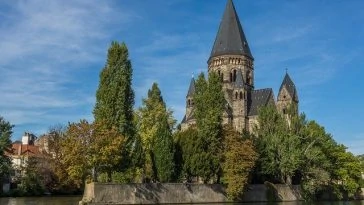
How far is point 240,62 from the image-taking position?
10656 cm

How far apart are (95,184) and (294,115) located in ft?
113

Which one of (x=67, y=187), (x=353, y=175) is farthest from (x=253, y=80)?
(x=67, y=187)

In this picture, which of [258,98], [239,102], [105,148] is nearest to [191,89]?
[239,102]

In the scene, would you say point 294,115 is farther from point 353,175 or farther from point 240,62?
point 240,62

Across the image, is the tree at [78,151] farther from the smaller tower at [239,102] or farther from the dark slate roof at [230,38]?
the dark slate roof at [230,38]

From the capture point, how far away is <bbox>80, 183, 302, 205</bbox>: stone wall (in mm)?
47656

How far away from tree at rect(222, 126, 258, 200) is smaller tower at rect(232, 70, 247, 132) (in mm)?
41576

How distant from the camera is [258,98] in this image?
104 metres

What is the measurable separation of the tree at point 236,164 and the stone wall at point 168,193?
226 cm

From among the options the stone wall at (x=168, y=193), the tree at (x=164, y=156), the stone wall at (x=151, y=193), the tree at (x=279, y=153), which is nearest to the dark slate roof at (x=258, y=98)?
the tree at (x=279, y=153)

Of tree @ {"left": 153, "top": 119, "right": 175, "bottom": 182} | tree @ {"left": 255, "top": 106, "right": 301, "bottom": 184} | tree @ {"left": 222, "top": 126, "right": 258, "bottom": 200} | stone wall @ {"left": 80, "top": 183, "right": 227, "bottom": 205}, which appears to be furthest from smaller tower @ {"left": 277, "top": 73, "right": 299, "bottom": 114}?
tree @ {"left": 153, "top": 119, "right": 175, "bottom": 182}

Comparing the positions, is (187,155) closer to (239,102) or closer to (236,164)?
(236,164)

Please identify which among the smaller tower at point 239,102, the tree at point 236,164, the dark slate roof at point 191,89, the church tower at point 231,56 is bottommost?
the tree at point 236,164

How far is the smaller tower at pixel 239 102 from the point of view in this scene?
328 ft
